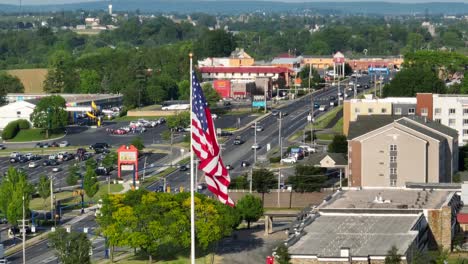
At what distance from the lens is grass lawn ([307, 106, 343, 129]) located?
9088cm

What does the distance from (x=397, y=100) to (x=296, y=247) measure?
39811mm

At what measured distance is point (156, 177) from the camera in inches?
2783

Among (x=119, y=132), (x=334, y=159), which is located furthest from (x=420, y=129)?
(x=119, y=132)

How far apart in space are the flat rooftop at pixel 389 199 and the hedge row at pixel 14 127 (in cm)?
4054

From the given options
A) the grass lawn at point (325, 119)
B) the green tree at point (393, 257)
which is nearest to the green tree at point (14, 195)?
the green tree at point (393, 257)

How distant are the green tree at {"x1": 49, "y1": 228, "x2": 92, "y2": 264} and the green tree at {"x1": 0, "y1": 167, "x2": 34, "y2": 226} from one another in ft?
25.2

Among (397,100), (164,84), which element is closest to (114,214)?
(397,100)

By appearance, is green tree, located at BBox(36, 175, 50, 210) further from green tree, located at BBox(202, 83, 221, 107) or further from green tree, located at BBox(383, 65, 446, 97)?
green tree, located at BBox(202, 83, 221, 107)

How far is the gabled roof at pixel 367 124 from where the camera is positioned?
6569cm

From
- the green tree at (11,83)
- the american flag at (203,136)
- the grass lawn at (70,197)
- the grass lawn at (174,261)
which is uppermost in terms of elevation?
the american flag at (203,136)

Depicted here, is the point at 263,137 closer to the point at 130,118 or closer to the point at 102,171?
the point at 102,171

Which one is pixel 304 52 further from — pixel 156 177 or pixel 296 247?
pixel 296 247

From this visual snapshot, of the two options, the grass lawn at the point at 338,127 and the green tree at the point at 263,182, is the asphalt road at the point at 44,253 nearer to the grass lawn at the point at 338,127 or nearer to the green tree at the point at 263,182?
the green tree at the point at 263,182

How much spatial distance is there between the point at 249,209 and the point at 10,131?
3962cm
